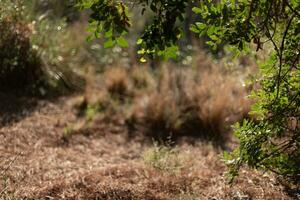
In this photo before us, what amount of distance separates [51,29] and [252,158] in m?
3.82

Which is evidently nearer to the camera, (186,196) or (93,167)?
(186,196)

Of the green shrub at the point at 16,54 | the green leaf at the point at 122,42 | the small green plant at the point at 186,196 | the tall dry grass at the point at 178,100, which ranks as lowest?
the tall dry grass at the point at 178,100

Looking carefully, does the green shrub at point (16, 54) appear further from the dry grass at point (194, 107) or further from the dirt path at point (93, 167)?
the dry grass at point (194, 107)

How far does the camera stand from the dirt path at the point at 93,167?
342cm

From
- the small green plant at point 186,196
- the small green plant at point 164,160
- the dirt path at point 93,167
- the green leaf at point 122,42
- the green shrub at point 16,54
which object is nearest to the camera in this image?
the green leaf at point 122,42

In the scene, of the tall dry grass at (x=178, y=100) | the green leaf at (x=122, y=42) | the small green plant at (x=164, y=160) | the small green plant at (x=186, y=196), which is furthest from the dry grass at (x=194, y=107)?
the green leaf at (x=122, y=42)

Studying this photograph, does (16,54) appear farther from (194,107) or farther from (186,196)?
(186,196)

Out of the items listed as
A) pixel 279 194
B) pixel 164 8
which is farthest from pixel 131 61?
pixel 164 8

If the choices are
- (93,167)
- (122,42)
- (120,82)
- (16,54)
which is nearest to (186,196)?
(93,167)

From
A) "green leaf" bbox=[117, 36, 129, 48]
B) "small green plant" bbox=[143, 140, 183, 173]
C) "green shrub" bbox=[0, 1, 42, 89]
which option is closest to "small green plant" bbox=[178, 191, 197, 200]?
"small green plant" bbox=[143, 140, 183, 173]

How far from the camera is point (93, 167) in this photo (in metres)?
4.10

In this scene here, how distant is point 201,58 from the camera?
280 inches

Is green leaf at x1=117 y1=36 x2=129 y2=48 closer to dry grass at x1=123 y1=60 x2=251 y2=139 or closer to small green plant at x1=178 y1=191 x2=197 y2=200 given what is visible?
small green plant at x1=178 y1=191 x2=197 y2=200

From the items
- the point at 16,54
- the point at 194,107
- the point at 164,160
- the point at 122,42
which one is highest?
the point at 122,42
